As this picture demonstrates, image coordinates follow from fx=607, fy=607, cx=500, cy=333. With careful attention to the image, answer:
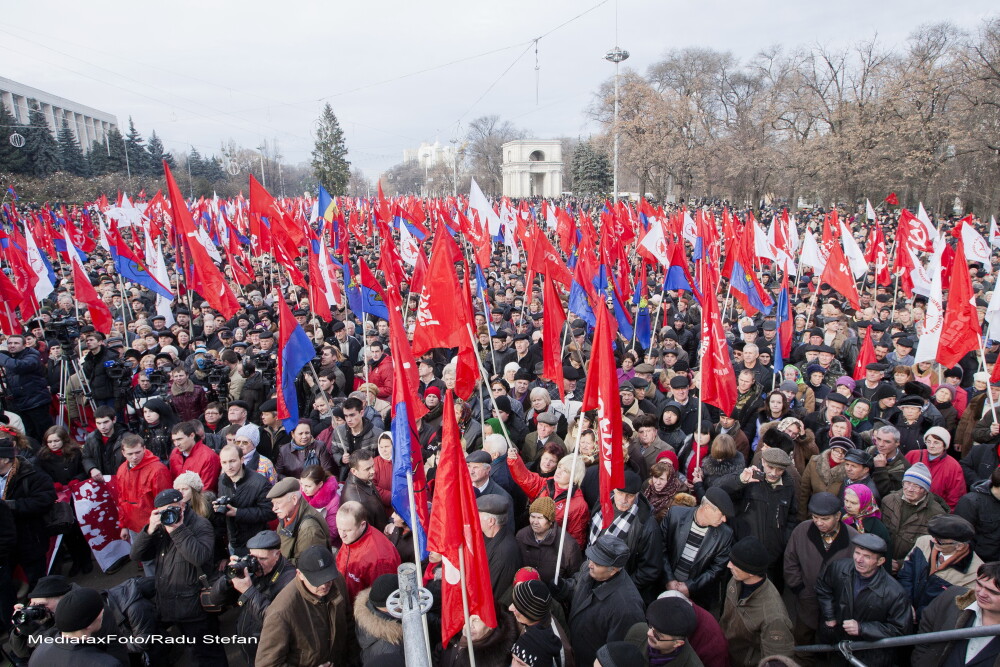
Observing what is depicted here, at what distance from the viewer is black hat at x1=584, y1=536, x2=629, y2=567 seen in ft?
11.3

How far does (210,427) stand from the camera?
268 inches

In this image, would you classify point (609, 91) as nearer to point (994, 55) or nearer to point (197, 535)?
point (994, 55)

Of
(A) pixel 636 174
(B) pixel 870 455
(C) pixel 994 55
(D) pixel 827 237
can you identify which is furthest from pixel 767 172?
(B) pixel 870 455

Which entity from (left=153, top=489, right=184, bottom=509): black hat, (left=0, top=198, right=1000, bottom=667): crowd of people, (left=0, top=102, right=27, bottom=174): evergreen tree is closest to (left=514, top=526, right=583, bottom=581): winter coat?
(left=0, top=198, right=1000, bottom=667): crowd of people

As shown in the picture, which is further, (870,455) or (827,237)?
(827,237)

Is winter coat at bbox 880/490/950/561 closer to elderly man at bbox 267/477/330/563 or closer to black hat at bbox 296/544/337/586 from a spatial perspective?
black hat at bbox 296/544/337/586

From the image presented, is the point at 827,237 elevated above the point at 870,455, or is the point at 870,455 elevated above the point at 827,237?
the point at 827,237

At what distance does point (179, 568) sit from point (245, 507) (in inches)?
29.9

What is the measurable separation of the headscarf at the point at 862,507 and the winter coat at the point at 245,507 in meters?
4.24

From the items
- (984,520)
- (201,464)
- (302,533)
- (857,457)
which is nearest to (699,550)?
(857,457)

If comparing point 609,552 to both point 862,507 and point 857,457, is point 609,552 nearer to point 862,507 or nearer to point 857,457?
point 862,507

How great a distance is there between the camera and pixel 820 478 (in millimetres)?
4883

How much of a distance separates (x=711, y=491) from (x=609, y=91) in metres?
52.1

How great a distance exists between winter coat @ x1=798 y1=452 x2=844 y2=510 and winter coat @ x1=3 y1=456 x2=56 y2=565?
612cm
